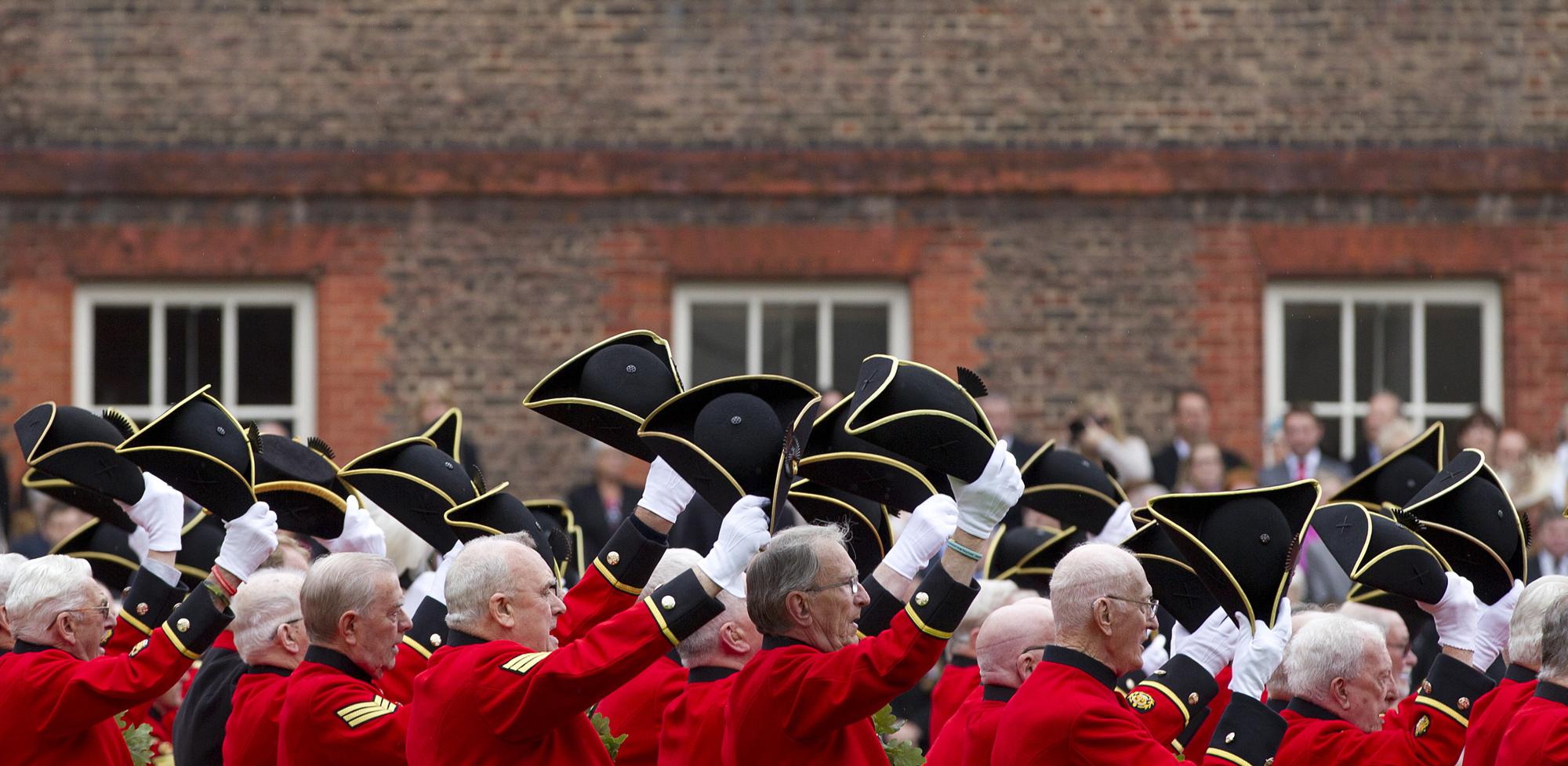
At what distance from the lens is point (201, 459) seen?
18.4 ft

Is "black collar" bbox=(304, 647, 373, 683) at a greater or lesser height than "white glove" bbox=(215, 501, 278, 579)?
lesser

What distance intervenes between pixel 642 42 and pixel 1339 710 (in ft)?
28.6

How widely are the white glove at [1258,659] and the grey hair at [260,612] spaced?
98.5 inches

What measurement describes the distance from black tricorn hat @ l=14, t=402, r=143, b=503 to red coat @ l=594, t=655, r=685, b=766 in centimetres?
156

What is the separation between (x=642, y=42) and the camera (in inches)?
519

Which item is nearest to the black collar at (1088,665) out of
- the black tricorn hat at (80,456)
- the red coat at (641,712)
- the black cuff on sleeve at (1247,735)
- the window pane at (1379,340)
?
the black cuff on sleeve at (1247,735)

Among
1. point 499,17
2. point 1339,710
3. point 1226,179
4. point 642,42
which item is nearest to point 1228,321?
point 1226,179

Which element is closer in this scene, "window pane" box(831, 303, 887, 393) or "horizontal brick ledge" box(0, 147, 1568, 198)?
"horizontal brick ledge" box(0, 147, 1568, 198)

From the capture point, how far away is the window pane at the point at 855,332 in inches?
527

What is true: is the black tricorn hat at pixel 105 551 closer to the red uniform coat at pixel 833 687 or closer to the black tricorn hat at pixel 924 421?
the red uniform coat at pixel 833 687

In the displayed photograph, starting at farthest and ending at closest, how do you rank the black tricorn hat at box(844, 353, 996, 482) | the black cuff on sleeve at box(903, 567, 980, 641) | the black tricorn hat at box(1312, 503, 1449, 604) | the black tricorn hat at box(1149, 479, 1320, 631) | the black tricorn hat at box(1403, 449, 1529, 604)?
the black tricorn hat at box(1403, 449, 1529, 604) < the black tricorn hat at box(1312, 503, 1449, 604) < the black tricorn hat at box(1149, 479, 1320, 631) < the black tricorn hat at box(844, 353, 996, 482) < the black cuff on sleeve at box(903, 567, 980, 641)

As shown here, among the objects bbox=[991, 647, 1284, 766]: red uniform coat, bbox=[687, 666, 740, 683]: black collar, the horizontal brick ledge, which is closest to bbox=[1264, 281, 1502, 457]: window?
the horizontal brick ledge

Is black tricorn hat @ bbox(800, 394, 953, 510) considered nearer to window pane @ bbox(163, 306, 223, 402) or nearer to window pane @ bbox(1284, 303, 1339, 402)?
window pane @ bbox(1284, 303, 1339, 402)

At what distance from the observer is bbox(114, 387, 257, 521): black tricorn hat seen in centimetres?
562
